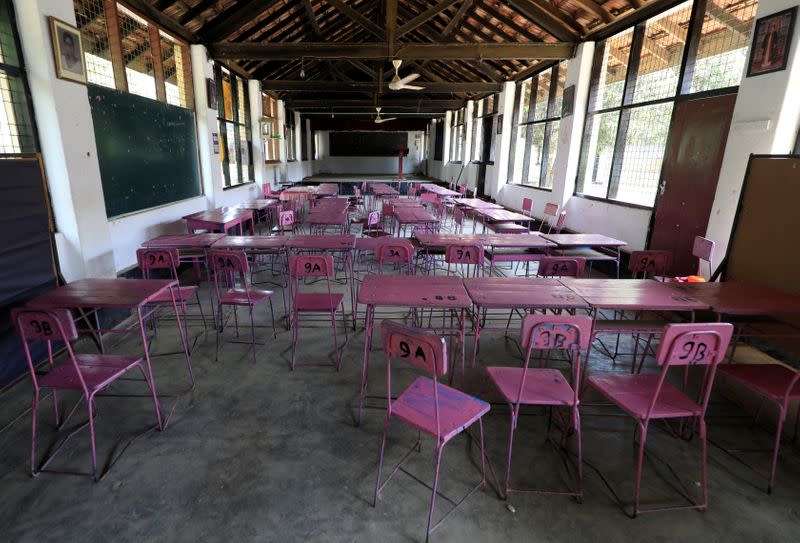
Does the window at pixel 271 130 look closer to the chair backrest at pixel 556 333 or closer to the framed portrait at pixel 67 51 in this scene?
the framed portrait at pixel 67 51

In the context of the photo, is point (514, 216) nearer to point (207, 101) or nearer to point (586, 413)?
point (586, 413)

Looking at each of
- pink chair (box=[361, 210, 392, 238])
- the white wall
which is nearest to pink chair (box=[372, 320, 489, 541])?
the white wall

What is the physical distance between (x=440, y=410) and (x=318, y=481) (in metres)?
0.76

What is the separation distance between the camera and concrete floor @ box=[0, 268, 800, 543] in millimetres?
1866

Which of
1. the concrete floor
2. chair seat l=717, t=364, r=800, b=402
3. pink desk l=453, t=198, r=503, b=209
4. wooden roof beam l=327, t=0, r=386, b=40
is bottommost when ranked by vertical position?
the concrete floor

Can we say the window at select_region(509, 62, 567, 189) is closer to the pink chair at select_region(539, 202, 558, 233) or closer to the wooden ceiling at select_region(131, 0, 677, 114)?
the wooden ceiling at select_region(131, 0, 677, 114)

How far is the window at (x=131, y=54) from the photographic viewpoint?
14.3ft

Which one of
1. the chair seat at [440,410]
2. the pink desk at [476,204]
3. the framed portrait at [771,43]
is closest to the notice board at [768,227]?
the framed portrait at [771,43]

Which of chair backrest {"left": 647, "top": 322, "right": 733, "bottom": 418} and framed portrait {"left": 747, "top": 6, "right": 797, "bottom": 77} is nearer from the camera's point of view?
chair backrest {"left": 647, "top": 322, "right": 733, "bottom": 418}

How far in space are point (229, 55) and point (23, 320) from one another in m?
6.92

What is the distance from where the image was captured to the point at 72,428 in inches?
98.4

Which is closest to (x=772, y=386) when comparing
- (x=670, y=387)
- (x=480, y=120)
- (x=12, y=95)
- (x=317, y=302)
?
(x=670, y=387)

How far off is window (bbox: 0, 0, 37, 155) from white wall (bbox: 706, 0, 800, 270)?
627 centimetres

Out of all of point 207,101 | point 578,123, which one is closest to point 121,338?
point 207,101
